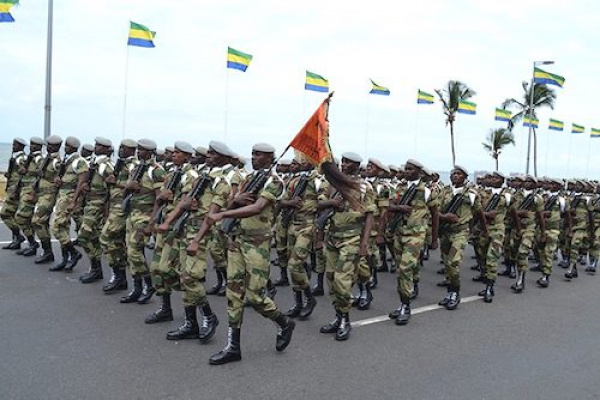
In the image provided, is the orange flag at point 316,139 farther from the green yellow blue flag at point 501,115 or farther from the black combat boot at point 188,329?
the green yellow blue flag at point 501,115

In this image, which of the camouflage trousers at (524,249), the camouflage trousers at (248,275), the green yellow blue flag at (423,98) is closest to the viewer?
the camouflage trousers at (248,275)

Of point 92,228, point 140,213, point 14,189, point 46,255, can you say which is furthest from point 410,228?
point 14,189

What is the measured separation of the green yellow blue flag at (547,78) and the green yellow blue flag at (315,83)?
9.63m

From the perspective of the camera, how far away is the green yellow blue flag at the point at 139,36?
532 inches

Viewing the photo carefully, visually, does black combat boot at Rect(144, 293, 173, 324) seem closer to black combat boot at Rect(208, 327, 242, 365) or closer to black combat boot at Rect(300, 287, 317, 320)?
black combat boot at Rect(208, 327, 242, 365)

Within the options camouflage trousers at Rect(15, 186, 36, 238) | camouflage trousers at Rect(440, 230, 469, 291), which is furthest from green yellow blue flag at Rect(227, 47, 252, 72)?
camouflage trousers at Rect(440, 230, 469, 291)

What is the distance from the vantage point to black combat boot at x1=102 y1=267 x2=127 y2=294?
21.8ft

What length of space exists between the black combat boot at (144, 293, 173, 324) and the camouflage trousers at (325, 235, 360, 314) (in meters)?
1.74

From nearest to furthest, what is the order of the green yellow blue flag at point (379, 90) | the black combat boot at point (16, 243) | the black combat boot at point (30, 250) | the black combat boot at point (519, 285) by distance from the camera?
the black combat boot at point (519, 285), the black combat boot at point (30, 250), the black combat boot at point (16, 243), the green yellow blue flag at point (379, 90)

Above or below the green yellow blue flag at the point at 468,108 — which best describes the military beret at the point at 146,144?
below

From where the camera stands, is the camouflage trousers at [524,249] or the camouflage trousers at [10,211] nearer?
the camouflage trousers at [524,249]

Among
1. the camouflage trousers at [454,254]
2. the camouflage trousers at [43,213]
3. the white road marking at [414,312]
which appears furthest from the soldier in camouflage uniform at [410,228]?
the camouflage trousers at [43,213]

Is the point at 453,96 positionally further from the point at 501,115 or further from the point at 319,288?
the point at 319,288

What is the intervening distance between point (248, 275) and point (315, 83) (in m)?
12.7
